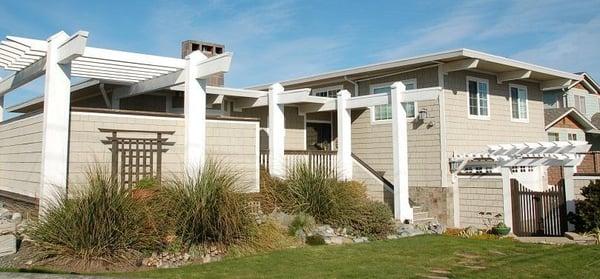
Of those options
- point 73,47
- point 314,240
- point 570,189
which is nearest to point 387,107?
point 570,189

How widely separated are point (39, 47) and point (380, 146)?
11.0m

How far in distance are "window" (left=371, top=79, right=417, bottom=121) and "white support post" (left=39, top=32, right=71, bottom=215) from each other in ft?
33.5

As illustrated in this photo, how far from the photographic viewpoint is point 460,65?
15461 mm

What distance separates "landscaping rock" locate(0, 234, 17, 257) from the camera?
783 centimetres

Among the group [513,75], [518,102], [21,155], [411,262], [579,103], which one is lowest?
[411,262]

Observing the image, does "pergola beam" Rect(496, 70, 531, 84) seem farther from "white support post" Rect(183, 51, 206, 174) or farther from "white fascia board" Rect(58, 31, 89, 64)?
"white fascia board" Rect(58, 31, 89, 64)

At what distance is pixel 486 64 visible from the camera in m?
16.3

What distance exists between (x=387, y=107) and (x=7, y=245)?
12320 millimetres

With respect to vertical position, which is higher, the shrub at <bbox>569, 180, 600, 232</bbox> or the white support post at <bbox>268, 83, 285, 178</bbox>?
the white support post at <bbox>268, 83, 285, 178</bbox>

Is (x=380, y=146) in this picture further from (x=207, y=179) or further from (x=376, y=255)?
(x=207, y=179)

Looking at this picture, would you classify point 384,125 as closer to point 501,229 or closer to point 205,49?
point 501,229

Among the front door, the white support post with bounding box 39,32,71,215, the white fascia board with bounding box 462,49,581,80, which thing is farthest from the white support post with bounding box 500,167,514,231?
the white support post with bounding box 39,32,71,215

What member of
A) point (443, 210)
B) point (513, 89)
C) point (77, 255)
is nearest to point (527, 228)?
point (443, 210)

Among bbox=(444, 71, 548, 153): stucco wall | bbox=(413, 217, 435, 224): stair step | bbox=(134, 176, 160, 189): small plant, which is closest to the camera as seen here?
bbox=(134, 176, 160, 189): small plant
